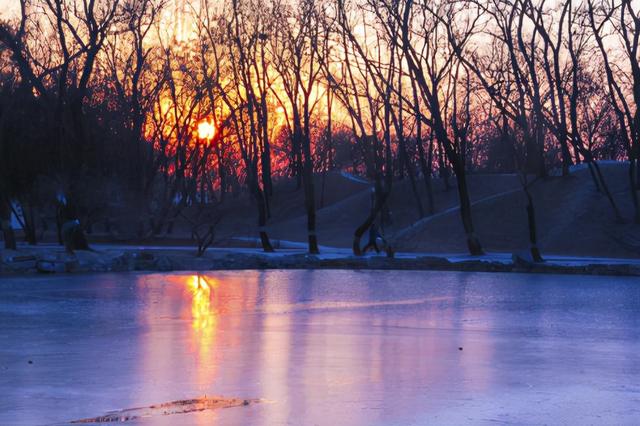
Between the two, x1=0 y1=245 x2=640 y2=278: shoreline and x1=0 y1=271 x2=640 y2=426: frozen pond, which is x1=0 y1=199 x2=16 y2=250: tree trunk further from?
x1=0 y1=271 x2=640 y2=426: frozen pond

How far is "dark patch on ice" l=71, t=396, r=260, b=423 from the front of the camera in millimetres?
8031

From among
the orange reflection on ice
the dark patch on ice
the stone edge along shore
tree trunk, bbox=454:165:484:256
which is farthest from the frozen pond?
tree trunk, bbox=454:165:484:256

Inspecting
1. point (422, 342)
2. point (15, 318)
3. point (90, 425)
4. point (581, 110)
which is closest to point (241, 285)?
point (15, 318)

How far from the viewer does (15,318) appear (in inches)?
659

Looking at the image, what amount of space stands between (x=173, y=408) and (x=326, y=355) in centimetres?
368

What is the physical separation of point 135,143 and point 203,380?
46813mm

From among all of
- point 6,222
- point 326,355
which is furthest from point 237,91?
point 326,355

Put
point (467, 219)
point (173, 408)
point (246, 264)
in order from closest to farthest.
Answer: point (173, 408)
point (246, 264)
point (467, 219)

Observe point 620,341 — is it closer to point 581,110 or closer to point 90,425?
point 90,425

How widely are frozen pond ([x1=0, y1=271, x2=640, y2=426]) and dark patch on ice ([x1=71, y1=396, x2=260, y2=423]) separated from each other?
0.51 feet

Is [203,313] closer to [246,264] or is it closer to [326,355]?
[326,355]

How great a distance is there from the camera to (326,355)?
1200 cm

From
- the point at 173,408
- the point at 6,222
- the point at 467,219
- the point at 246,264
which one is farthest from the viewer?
the point at 467,219

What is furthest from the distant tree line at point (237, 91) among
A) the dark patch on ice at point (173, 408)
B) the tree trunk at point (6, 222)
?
the dark patch on ice at point (173, 408)
